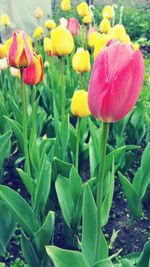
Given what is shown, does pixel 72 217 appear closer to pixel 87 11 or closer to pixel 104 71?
pixel 104 71

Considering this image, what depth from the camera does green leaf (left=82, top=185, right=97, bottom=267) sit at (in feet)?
4.25

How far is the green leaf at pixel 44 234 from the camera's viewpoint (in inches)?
57.9

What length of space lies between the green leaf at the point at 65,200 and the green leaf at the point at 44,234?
119 millimetres

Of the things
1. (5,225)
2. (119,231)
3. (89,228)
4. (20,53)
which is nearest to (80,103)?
(20,53)

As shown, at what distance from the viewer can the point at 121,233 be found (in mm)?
1921

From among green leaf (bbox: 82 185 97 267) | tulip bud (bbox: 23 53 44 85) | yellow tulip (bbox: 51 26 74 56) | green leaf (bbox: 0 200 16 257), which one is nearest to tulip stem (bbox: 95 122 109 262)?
green leaf (bbox: 82 185 97 267)

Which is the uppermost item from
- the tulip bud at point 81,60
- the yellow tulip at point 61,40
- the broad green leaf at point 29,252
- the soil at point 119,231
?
the yellow tulip at point 61,40

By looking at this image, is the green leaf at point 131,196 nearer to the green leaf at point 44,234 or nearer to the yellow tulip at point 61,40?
the green leaf at point 44,234

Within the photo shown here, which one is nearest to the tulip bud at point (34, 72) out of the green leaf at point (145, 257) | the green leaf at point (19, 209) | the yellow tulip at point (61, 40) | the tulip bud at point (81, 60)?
the yellow tulip at point (61, 40)

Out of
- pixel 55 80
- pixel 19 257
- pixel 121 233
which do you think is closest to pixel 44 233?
pixel 19 257

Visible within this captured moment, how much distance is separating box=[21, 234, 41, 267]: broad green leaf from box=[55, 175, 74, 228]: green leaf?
18 centimetres

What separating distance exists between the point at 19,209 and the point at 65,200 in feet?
0.62

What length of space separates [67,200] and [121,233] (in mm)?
397

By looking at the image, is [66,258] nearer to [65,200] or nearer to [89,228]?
[89,228]
